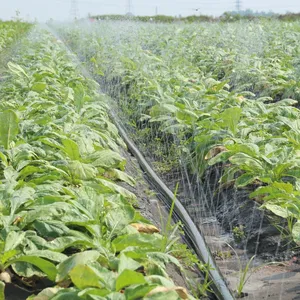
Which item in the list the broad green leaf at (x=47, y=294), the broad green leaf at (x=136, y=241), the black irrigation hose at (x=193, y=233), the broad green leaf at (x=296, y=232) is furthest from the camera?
the broad green leaf at (x=296, y=232)

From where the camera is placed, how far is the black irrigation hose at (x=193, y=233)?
299 cm

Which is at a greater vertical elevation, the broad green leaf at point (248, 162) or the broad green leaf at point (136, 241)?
the broad green leaf at point (136, 241)

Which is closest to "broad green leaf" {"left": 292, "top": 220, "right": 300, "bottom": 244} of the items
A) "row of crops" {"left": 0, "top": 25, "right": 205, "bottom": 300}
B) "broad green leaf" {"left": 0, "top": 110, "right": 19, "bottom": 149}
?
"row of crops" {"left": 0, "top": 25, "right": 205, "bottom": 300}

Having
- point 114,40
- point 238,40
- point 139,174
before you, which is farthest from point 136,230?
point 114,40

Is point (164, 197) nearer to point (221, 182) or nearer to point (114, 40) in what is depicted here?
point (221, 182)

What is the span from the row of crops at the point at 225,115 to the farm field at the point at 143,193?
17mm

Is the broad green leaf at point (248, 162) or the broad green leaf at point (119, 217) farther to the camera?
the broad green leaf at point (248, 162)

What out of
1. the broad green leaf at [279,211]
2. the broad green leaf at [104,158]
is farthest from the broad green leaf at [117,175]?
the broad green leaf at [279,211]

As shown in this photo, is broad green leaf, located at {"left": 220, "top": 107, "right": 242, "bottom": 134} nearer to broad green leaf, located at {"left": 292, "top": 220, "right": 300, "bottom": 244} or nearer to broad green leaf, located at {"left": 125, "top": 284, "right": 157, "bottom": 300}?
broad green leaf, located at {"left": 292, "top": 220, "right": 300, "bottom": 244}

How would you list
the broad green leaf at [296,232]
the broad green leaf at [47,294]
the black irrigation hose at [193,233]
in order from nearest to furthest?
the broad green leaf at [47,294] → the black irrigation hose at [193,233] → the broad green leaf at [296,232]

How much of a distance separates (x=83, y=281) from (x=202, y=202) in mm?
2447

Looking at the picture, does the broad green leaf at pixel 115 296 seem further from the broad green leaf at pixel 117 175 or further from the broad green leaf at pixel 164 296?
the broad green leaf at pixel 117 175

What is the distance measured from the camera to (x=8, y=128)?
12.4ft

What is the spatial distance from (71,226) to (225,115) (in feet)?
8.09
